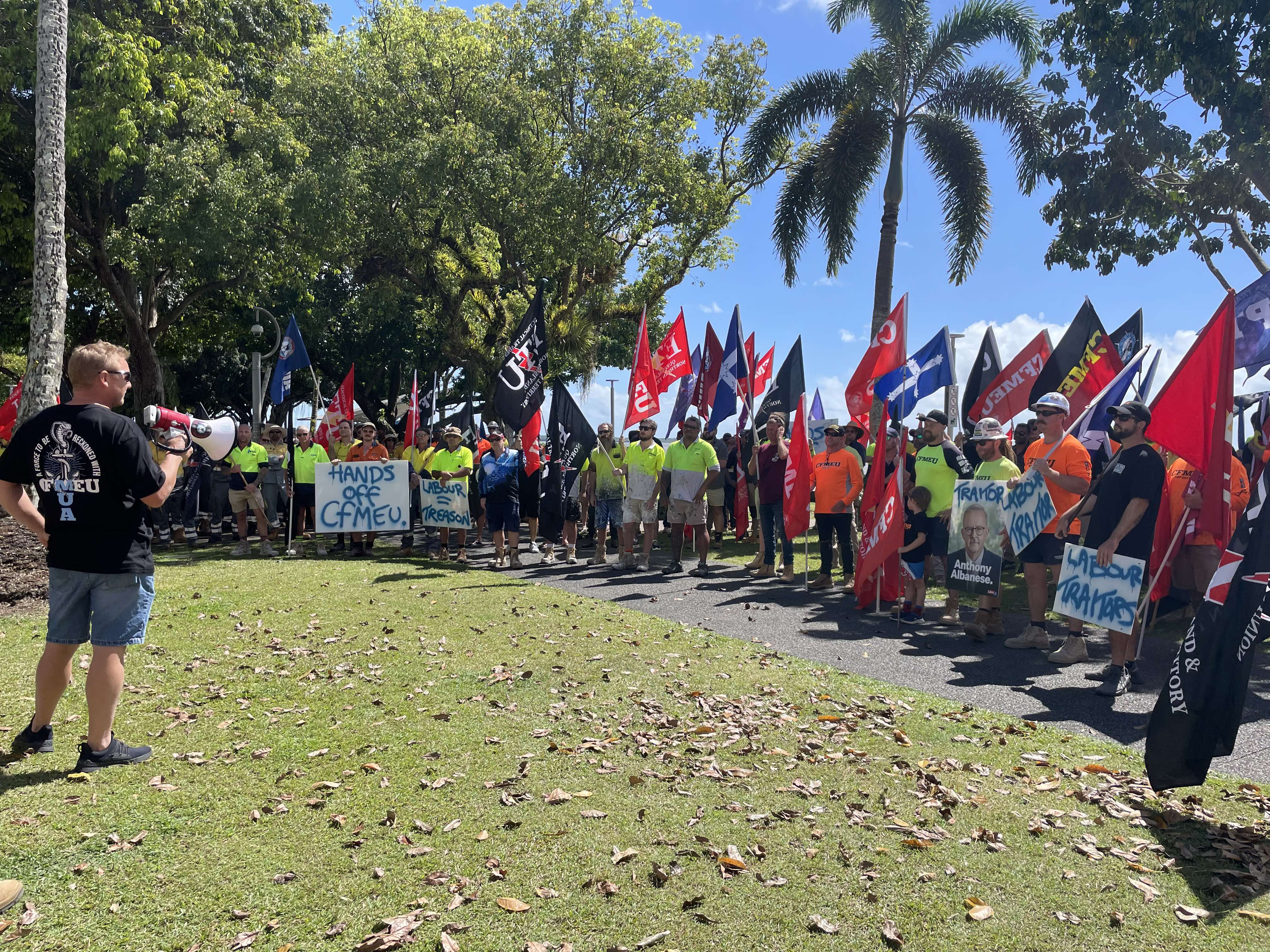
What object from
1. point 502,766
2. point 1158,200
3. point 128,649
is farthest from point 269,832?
point 1158,200

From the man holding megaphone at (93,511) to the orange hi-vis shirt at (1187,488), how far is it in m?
6.96

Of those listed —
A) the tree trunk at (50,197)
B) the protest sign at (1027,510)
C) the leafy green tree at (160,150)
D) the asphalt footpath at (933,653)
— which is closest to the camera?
the asphalt footpath at (933,653)

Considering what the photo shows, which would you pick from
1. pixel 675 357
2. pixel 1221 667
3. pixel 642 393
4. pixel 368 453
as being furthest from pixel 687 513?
pixel 1221 667

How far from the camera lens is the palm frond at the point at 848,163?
65.9ft

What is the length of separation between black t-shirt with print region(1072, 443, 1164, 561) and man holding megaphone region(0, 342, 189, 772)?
638cm

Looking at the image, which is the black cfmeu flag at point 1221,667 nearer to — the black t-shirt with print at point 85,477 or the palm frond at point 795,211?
the black t-shirt with print at point 85,477

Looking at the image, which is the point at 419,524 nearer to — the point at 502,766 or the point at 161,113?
the point at 161,113

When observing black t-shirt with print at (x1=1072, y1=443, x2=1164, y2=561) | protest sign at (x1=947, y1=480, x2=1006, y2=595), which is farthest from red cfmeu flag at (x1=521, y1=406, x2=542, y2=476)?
black t-shirt with print at (x1=1072, y1=443, x2=1164, y2=561)

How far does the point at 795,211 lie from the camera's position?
21.2 meters

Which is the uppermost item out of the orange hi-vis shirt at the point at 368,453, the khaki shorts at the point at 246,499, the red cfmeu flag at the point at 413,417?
the red cfmeu flag at the point at 413,417

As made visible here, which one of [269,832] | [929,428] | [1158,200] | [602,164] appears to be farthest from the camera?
[602,164]

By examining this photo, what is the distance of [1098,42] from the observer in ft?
51.6

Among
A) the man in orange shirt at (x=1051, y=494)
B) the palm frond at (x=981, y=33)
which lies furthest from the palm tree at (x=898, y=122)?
the man in orange shirt at (x=1051, y=494)

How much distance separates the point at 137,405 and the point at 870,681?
23.6m
